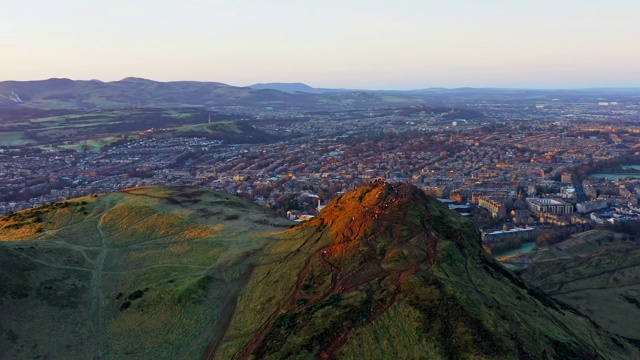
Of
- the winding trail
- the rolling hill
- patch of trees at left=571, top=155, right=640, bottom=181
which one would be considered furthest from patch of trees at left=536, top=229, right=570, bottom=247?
the winding trail

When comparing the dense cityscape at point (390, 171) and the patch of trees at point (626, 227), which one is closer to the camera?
the patch of trees at point (626, 227)

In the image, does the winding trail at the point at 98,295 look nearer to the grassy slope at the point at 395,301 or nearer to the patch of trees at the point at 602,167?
the grassy slope at the point at 395,301

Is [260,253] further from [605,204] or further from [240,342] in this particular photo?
[605,204]

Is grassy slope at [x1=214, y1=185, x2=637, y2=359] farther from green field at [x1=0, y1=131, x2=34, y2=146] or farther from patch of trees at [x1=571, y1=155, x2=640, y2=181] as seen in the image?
green field at [x1=0, y1=131, x2=34, y2=146]

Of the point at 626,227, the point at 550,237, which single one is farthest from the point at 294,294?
the point at 626,227

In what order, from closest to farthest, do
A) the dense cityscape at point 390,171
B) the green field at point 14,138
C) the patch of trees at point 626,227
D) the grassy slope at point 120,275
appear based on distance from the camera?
the grassy slope at point 120,275 < the patch of trees at point 626,227 < the dense cityscape at point 390,171 < the green field at point 14,138

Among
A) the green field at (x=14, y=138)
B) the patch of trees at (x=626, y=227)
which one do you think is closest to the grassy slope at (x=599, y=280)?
the patch of trees at (x=626, y=227)
